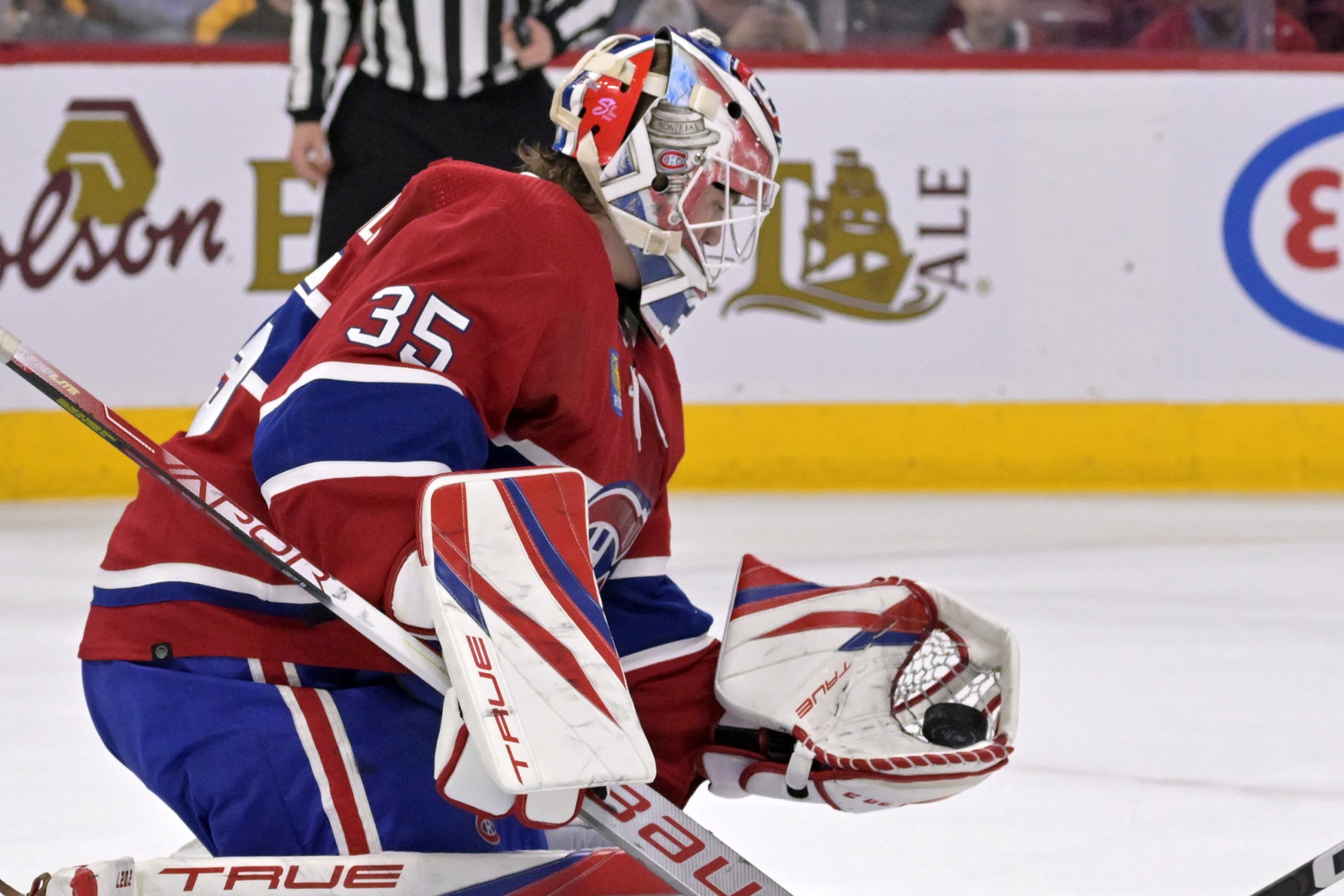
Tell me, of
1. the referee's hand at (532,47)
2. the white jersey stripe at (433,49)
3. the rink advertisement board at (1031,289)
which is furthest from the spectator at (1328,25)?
the white jersey stripe at (433,49)

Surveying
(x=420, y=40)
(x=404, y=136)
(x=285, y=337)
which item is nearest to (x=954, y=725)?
(x=285, y=337)

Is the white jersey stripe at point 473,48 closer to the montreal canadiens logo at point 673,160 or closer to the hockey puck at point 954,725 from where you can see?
the montreal canadiens logo at point 673,160

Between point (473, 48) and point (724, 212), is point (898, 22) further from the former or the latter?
point (724, 212)

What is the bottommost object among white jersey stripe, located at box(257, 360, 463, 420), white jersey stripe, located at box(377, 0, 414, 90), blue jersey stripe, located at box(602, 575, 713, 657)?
blue jersey stripe, located at box(602, 575, 713, 657)

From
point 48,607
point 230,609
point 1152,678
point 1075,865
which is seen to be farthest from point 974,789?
point 48,607

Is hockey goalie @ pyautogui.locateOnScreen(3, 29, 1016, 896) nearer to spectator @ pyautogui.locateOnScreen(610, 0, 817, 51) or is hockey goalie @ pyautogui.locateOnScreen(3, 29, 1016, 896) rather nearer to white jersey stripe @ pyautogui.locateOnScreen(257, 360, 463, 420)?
white jersey stripe @ pyautogui.locateOnScreen(257, 360, 463, 420)

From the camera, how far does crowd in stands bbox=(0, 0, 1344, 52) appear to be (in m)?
4.20

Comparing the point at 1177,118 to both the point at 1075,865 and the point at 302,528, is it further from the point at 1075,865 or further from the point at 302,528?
the point at 302,528

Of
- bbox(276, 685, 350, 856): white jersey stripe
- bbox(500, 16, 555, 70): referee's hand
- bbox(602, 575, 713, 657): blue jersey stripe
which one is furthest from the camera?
bbox(500, 16, 555, 70): referee's hand

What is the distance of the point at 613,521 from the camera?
148 centimetres

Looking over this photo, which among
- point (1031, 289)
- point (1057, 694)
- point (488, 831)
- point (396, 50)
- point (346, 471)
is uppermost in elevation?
point (396, 50)

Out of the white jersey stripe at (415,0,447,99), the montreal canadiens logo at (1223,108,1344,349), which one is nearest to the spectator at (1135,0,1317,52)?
the montreal canadiens logo at (1223,108,1344,349)

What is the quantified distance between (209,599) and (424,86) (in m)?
1.70

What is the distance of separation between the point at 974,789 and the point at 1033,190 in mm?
2583
